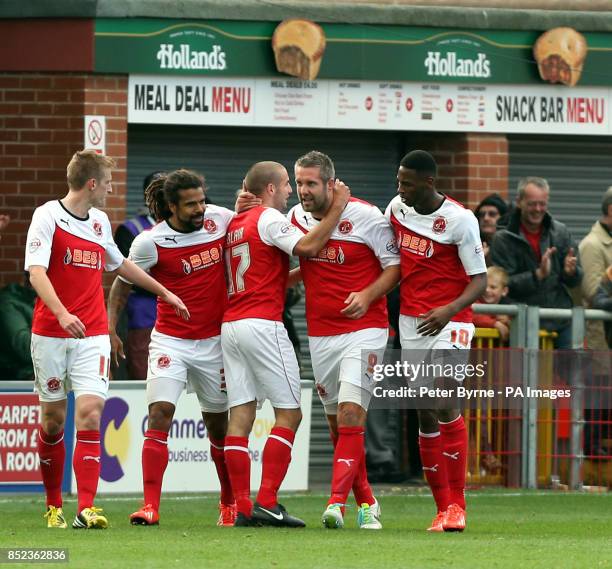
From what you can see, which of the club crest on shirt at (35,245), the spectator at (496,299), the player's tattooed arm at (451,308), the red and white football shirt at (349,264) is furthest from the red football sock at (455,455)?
the spectator at (496,299)

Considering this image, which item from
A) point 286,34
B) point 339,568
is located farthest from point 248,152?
point 339,568

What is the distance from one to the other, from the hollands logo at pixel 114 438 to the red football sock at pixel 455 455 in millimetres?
4129

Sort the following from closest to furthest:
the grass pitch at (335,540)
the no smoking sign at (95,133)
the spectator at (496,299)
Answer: the grass pitch at (335,540)
the spectator at (496,299)
the no smoking sign at (95,133)

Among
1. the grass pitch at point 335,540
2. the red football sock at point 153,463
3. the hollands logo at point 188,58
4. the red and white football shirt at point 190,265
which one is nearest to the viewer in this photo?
the grass pitch at point 335,540

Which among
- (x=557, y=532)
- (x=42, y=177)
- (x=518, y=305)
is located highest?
(x=42, y=177)

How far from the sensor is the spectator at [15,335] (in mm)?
15484

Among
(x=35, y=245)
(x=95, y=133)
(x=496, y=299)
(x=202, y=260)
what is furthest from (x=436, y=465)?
(x=95, y=133)

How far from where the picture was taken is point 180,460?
15047 mm

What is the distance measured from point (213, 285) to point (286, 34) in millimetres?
6325

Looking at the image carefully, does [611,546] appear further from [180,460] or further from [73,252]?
[180,460]

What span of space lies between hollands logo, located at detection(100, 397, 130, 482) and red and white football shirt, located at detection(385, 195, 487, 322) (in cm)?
406

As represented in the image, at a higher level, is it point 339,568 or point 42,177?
point 42,177

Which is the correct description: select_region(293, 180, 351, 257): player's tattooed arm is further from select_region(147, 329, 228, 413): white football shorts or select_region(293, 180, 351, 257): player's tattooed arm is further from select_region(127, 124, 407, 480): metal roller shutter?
select_region(127, 124, 407, 480): metal roller shutter

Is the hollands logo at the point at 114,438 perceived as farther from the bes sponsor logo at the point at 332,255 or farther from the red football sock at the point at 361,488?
the bes sponsor logo at the point at 332,255
